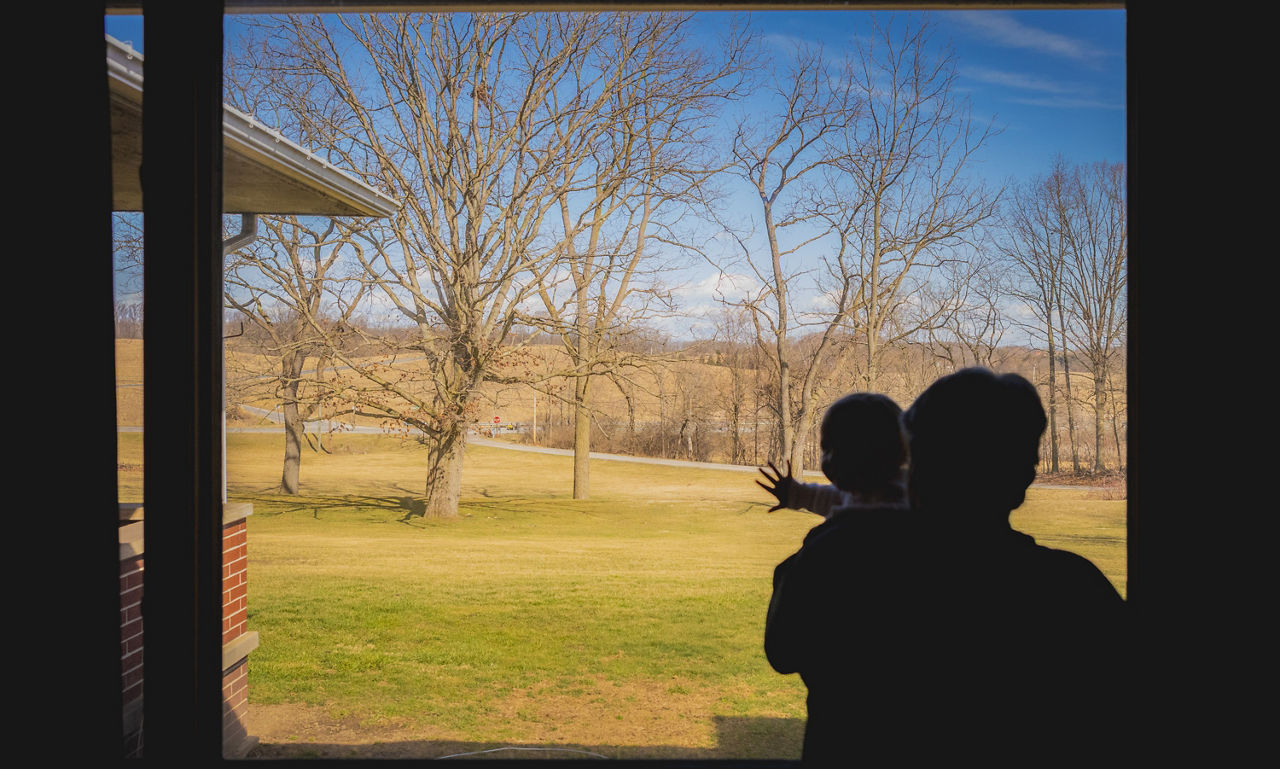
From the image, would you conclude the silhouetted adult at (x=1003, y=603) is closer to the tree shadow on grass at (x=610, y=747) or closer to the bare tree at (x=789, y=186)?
the tree shadow on grass at (x=610, y=747)

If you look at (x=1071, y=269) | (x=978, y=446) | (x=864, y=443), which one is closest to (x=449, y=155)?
(x=1071, y=269)

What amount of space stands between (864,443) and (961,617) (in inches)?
13.6

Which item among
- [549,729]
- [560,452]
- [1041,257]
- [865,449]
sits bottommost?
[549,729]

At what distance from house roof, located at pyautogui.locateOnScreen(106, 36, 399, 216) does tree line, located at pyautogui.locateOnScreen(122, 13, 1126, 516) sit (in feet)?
19.9

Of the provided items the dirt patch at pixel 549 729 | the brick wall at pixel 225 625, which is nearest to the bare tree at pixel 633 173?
the dirt patch at pixel 549 729

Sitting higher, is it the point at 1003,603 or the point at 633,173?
the point at 633,173

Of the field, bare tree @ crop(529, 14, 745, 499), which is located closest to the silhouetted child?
the field

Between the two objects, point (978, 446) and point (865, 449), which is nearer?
point (978, 446)

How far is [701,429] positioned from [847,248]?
4.33 metres

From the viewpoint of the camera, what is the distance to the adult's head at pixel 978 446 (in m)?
0.82

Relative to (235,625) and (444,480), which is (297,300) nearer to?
(444,480)

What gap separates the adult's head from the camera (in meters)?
0.82

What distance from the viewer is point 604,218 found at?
13.1m
